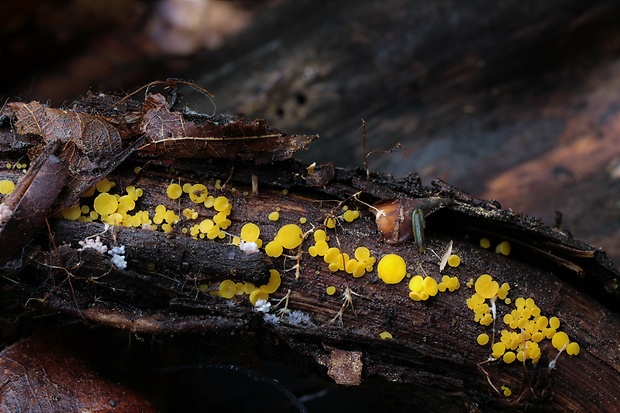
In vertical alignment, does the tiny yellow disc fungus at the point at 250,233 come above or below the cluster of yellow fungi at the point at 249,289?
above

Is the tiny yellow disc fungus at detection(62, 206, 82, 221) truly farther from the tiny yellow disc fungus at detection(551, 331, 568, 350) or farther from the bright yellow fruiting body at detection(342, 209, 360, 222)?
the tiny yellow disc fungus at detection(551, 331, 568, 350)

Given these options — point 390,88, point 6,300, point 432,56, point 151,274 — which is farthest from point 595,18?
point 6,300

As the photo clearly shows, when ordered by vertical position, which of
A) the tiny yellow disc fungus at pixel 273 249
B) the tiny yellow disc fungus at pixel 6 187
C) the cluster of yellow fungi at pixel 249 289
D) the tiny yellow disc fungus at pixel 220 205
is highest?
the tiny yellow disc fungus at pixel 220 205

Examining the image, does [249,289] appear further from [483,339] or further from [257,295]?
[483,339]

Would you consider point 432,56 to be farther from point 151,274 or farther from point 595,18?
point 151,274

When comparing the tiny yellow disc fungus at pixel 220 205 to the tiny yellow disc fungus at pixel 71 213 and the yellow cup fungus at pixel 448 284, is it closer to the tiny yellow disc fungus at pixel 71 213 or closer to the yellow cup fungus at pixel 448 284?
the tiny yellow disc fungus at pixel 71 213

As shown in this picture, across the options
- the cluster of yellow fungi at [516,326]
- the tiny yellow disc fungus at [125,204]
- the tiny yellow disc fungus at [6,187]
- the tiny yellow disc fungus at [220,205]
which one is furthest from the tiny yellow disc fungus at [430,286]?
the tiny yellow disc fungus at [6,187]
